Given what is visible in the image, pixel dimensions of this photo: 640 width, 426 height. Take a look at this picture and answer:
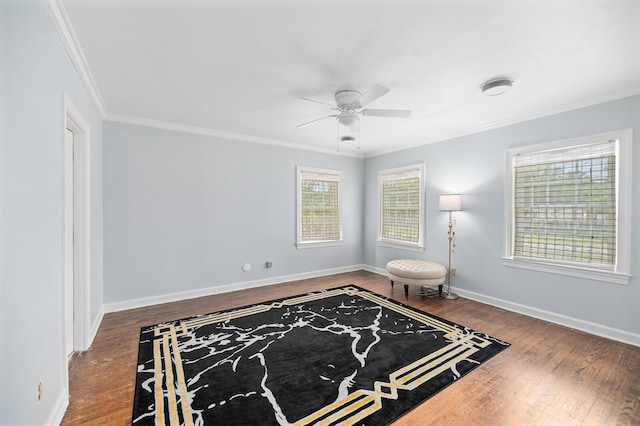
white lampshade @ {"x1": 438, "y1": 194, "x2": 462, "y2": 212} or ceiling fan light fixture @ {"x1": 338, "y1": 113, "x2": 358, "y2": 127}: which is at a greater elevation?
ceiling fan light fixture @ {"x1": 338, "y1": 113, "x2": 358, "y2": 127}

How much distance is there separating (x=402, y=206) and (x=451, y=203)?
1.31 metres

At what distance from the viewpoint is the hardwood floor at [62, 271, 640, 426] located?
2010mm

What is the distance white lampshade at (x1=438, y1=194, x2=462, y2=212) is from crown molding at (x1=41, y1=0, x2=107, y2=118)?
471cm

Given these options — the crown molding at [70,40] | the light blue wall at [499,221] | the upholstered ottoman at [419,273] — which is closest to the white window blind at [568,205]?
the light blue wall at [499,221]

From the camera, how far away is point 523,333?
3.33 metres

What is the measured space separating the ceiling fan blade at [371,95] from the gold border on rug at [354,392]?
8.24 feet

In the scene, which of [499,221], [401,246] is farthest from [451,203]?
[401,246]

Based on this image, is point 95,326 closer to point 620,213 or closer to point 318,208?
point 318,208

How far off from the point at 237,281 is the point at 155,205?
181cm

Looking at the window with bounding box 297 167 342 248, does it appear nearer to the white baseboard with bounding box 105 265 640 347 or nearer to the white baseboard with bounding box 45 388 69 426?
the white baseboard with bounding box 105 265 640 347

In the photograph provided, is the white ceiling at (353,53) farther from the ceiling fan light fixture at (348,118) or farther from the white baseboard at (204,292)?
the white baseboard at (204,292)

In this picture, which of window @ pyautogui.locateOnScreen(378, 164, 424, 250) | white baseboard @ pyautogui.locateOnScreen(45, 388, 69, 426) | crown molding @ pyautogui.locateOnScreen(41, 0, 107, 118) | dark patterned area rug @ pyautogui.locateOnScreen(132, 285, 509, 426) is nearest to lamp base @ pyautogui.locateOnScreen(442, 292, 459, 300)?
dark patterned area rug @ pyautogui.locateOnScreen(132, 285, 509, 426)

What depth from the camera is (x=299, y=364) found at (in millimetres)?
2676

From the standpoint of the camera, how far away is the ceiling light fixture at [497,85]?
2840mm
